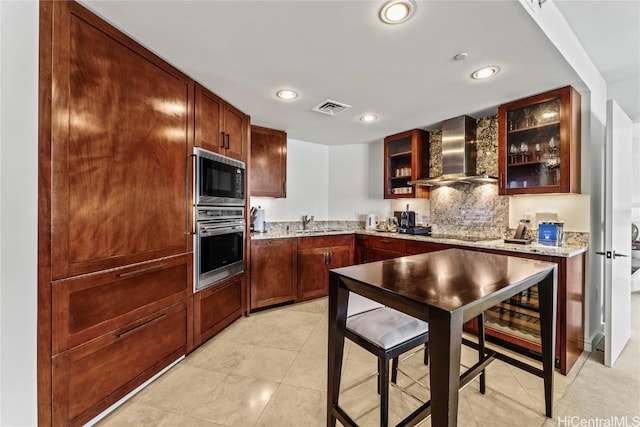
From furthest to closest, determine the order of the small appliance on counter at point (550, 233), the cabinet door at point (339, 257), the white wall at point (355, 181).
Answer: the white wall at point (355, 181) → the cabinet door at point (339, 257) → the small appliance on counter at point (550, 233)

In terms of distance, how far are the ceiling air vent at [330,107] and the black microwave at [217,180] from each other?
1025mm

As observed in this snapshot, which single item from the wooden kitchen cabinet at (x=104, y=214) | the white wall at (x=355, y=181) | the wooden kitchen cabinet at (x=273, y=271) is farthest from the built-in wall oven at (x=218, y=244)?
the white wall at (x=355, y=181)

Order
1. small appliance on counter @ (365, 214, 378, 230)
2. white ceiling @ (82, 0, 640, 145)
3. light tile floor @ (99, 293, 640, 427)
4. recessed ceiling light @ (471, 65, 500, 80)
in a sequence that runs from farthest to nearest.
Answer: small appliance on counter @ (365, 214, 378, 230) < recessed ceiling light @ (471, 65, 500, 80) < light tile floor @ (99, 293, 640, 427) < white ceiling @ (82, 0, 640, 145)

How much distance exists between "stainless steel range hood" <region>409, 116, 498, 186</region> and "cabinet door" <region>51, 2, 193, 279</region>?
A: 2735mm

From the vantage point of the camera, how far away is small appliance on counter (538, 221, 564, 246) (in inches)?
91.2

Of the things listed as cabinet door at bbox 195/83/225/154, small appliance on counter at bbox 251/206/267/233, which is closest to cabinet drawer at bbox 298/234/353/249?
small appliance on counter at bbox 251/206/267/233

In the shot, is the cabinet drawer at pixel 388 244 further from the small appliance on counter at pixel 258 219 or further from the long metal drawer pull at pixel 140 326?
the long metal drawer pull at pixel 140 326

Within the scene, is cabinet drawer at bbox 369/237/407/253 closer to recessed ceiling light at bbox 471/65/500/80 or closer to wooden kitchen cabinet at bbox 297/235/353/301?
wooden kitchen cabinet at bbox 297/235/353/301

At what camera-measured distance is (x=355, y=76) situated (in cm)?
210

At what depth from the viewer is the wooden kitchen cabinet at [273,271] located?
3074 mm

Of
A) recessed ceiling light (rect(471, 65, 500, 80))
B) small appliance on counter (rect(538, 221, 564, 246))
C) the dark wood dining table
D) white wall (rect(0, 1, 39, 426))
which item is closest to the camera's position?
the dark wood dining table

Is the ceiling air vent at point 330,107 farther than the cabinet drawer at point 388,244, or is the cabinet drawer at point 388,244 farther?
the cabinet drawer at point 388,244

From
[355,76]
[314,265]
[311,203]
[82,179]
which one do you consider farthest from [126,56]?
[311,203]

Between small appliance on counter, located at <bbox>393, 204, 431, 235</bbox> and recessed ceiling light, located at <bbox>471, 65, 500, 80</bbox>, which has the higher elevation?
recessed ceiling light, located at <bbox>471, 65, 500, 80</bbox>
